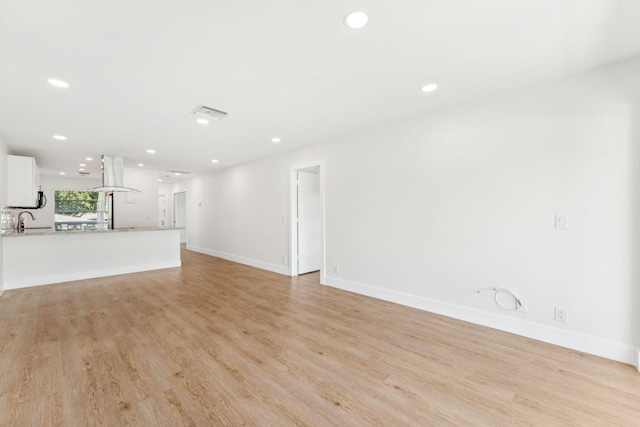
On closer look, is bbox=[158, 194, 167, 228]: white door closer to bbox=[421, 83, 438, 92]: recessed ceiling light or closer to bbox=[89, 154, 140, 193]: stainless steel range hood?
bbox=[89, 154, 140, 193]: stainless steel range hood

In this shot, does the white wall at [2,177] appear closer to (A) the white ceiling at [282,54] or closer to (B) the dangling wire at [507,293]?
(A) the white ceiling at [282,54]

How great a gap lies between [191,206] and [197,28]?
25.3 feet

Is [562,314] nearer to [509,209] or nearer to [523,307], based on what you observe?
[523,307]

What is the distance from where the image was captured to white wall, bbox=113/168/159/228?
22.4ft

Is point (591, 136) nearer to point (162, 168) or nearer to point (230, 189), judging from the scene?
point (230, 189)

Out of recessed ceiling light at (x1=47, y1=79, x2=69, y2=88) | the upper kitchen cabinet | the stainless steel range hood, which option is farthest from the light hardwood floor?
the stainless steel range hood

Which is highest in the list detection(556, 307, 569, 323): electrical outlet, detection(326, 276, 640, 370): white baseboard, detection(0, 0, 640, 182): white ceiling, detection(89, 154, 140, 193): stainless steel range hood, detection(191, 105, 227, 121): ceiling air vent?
detection(0, 0, 640, 182): white ceiling

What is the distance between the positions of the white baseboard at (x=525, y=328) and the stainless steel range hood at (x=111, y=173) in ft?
17.8

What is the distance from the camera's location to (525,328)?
2.58 meters

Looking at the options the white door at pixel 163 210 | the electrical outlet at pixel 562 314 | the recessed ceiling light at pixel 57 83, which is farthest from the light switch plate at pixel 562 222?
the white door at pixel 163 210

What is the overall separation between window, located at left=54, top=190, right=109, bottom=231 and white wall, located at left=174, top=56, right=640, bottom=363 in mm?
8344

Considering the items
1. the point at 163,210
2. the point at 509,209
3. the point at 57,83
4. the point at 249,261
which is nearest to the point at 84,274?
the point at 249,261

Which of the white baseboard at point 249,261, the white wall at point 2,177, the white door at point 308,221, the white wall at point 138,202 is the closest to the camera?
the white wall at point 2,177

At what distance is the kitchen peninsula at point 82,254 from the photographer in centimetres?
431
